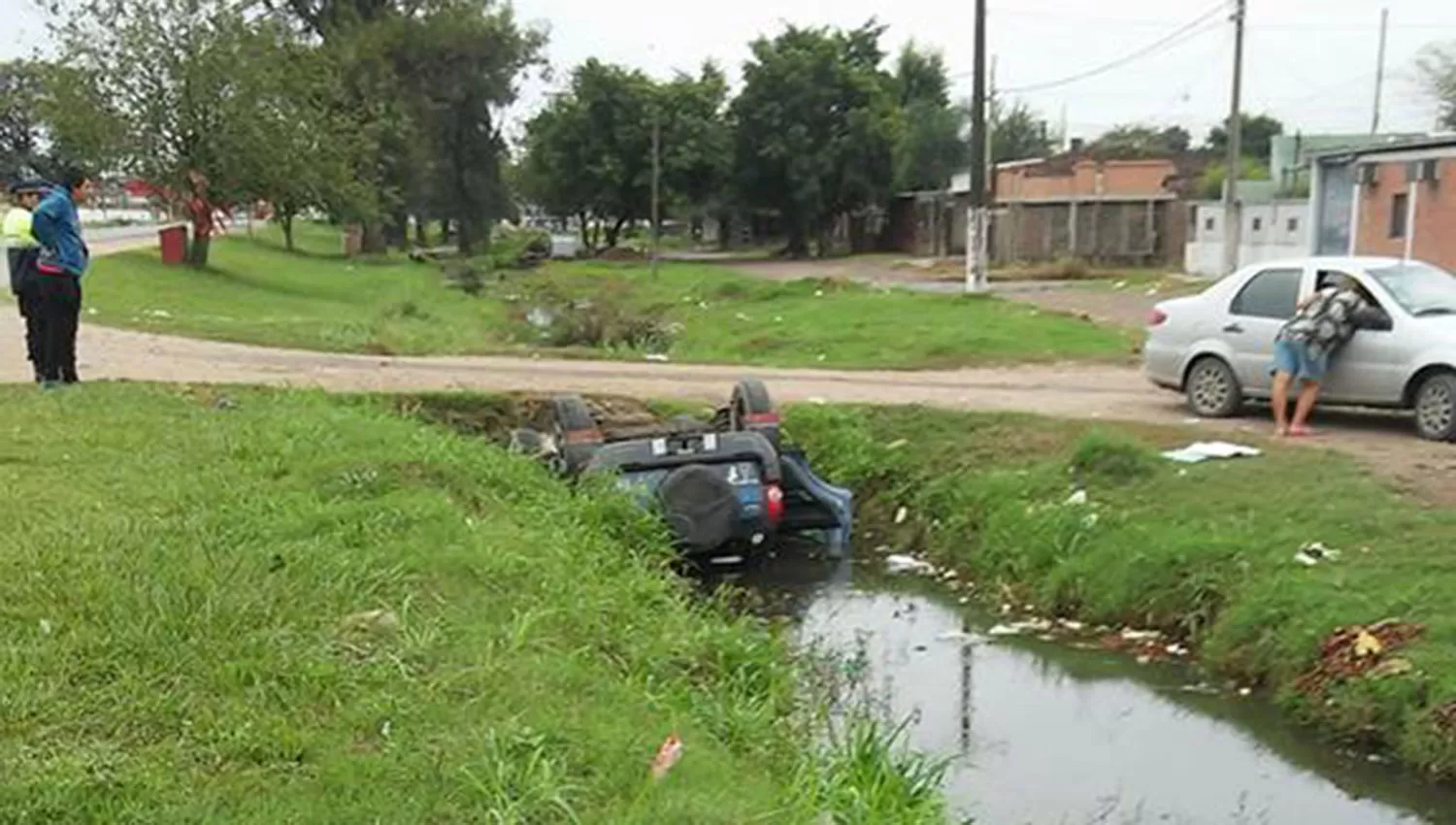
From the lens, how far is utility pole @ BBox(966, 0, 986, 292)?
97.1ft

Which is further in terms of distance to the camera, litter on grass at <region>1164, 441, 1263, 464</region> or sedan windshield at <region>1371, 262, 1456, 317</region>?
sedan windshield at <region>1371, 262, 1456, 317</region>

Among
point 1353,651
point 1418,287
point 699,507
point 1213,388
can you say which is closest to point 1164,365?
point 1213,388

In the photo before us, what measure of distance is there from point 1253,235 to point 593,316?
65.0 ft

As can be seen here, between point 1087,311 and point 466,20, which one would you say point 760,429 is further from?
point 466,20

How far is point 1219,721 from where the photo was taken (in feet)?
25.1

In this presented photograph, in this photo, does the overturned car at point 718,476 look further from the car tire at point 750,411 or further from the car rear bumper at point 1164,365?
the car rear bumper at point 1164,365

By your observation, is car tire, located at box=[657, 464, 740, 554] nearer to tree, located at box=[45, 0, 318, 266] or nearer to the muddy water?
the muddy water

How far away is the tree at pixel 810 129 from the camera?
5706 centimetres

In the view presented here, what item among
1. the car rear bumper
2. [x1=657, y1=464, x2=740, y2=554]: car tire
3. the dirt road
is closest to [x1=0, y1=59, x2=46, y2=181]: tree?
the dirt road

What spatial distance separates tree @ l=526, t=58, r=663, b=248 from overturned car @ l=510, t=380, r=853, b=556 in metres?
46.2

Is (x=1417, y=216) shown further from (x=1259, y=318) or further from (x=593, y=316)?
(x=1259, y=318)

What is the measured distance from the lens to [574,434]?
11383 millimetres

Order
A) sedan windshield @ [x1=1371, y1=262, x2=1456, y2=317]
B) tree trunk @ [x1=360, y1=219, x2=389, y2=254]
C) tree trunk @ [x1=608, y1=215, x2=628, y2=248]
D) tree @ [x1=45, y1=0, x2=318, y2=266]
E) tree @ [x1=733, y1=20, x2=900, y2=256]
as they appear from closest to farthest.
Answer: sedan windshield @ [x1=1371, y1=262, x2=1456, y2=317], tree @ [x1=45, y1=0, x2=318, y2=266], tree trunk @ [x1=360, y1=219, x2=389, y2=254], tree @ [x1=733, y1=20, x2=900, y2=256], tree trunk @ [x1=608, y1=215, x2=628, y2=248]

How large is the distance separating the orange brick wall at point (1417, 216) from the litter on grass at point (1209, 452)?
713 inches
